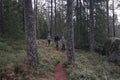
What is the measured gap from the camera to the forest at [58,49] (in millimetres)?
11508

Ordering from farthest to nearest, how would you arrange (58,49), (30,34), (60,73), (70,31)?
(58,49) → (70,31) → (60,73) → (30,34)

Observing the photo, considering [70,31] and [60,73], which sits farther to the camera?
[70,31]

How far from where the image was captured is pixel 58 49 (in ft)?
76.6

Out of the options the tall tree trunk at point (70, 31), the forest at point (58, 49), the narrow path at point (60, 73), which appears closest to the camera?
the forest at point (58, 49)

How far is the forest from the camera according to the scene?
1151 centimetres

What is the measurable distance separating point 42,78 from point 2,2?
1141 cm

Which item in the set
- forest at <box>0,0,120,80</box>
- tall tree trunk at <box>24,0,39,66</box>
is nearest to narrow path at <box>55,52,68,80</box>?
forest at <box>0,0,120,80</box>

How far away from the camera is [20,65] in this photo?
10.8 meters

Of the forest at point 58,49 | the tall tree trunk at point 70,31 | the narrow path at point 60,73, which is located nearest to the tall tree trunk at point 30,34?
the forest at point 58,49

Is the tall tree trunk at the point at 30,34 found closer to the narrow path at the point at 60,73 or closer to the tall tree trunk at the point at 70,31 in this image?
the narrow path at the point at 60,73

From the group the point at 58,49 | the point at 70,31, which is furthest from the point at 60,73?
the point at 58,49

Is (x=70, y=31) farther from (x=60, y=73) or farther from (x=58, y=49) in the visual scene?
(x=58, y=49)

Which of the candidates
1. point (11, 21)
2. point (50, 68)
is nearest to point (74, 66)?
point (50, 68)

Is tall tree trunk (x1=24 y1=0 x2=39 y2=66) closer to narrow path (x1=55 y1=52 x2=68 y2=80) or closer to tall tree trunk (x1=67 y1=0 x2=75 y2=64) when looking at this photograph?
narrow path (x1=55 y1=52 x2=68 y2=80)
